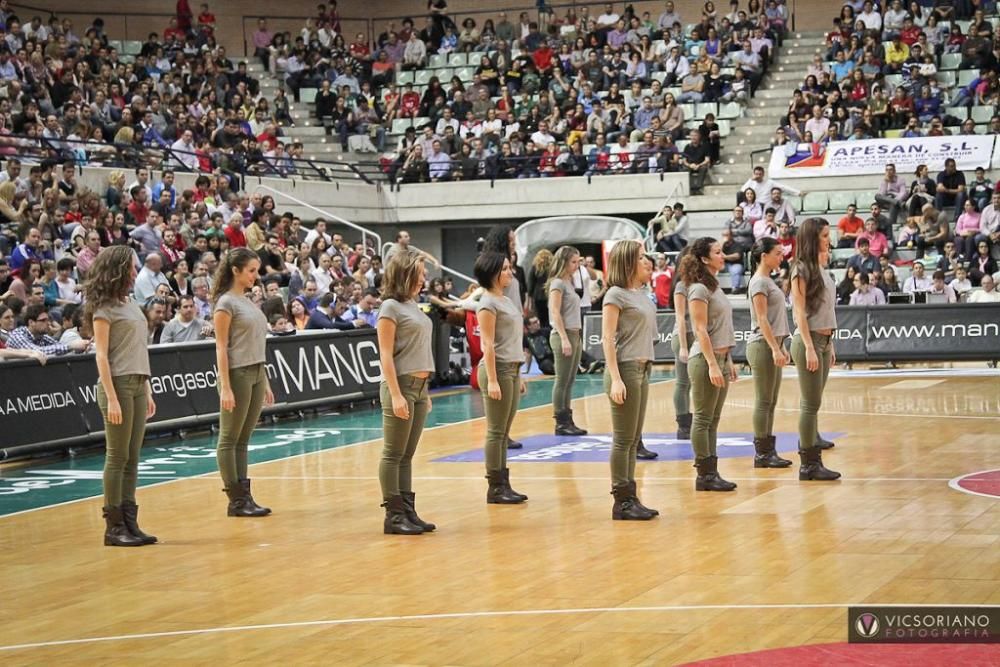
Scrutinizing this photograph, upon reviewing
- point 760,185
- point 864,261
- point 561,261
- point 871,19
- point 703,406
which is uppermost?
point 871,19

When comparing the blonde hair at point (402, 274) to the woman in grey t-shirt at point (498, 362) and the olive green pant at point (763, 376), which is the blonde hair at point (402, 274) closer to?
the woman in grey t-shirt at point (498, 362)

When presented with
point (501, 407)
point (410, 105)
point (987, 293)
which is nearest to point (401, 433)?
point (501, 407)

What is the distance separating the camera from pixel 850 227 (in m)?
25.5

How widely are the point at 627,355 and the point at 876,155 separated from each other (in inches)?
733

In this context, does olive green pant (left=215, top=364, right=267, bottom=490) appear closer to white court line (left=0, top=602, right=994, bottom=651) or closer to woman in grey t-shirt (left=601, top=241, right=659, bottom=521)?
woman in grey t-shirt (left=601, top=241, right=659, bottom=521)

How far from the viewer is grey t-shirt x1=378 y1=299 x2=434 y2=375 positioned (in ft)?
29.9

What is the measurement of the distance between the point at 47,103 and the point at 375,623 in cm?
1987

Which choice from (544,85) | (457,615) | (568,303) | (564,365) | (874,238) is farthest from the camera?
(544,85)

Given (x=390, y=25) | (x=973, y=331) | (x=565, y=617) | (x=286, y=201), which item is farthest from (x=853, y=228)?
(x=565, y=617)

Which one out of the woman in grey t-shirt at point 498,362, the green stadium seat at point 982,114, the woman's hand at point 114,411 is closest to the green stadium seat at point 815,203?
the green stadium seat at point 982,114

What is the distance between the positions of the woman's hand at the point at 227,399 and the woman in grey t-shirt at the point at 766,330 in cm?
396

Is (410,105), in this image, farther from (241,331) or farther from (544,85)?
(241,331)

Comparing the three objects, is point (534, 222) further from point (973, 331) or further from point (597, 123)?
point (973, 331)

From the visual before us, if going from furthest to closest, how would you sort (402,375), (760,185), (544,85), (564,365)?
(544,85) → (760,185) → (564,365) → (402,375)
